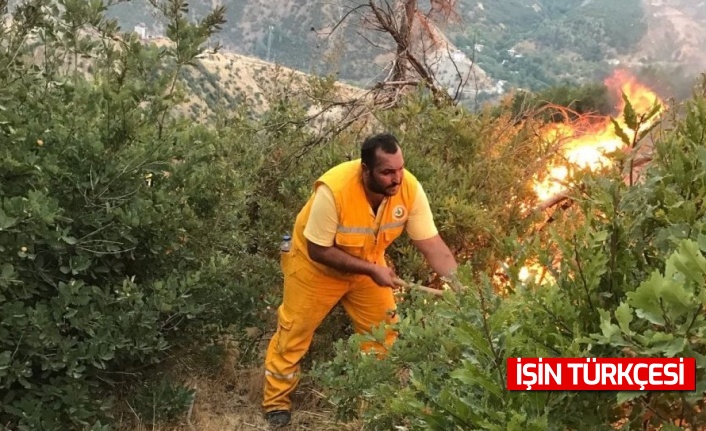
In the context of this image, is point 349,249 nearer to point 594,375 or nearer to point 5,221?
point 5,221

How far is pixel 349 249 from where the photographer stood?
3.81m

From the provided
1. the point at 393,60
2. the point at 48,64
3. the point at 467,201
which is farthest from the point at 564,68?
the point at 48,64

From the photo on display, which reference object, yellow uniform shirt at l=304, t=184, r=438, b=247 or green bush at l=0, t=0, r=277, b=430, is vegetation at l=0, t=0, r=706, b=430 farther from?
yellow uniform shirt at l=304, t=184, r=438, b=247

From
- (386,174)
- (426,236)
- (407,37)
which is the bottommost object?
(426,236)

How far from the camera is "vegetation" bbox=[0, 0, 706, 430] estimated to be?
5.11ft

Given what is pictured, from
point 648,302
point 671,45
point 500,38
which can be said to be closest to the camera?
point 648,302

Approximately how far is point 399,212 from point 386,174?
14.8 inches

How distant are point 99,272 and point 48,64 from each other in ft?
4.46

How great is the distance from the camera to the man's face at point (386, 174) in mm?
3514

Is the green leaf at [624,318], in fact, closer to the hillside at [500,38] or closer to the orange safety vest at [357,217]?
the orange safety vest at [357,217]

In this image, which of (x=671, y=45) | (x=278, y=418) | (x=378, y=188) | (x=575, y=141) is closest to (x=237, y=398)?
(x=278, y=418)

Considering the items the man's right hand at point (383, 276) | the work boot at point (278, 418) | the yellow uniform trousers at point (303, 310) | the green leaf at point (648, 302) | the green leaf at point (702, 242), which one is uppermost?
the green leaf at point (702, 242)

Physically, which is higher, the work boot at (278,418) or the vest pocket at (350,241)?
the vest pocket at (350,241)

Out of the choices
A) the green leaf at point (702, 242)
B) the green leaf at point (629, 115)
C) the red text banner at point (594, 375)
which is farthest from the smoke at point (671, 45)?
the red text banner at point (594, 375)
